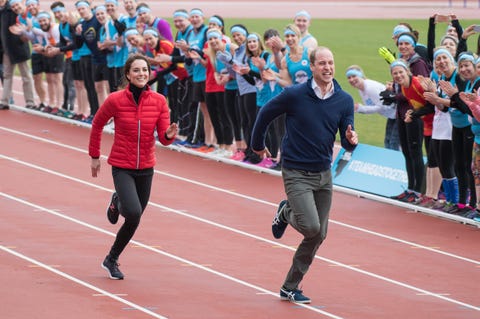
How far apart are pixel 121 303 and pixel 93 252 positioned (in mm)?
2202

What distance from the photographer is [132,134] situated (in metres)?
11.4

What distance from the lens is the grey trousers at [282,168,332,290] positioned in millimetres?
10680

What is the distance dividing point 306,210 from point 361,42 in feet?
98.8

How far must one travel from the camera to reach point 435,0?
204 ft

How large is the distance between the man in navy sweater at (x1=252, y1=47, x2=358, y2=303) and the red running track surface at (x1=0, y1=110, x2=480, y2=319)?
77 centimetres

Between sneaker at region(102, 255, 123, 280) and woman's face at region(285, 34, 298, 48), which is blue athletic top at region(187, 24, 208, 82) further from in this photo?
sneaker at region(102, 255, 123, 280)

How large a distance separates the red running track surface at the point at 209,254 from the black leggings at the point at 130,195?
0.45 meters

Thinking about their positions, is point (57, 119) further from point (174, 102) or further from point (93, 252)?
point (93, 252)

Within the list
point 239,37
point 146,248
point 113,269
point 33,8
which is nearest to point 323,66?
point 113,269

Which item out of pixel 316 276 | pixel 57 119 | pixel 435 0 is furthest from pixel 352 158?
pixel 435 0

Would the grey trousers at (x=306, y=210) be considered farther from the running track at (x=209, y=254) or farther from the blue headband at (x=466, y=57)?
the blue headband at (x=466, y=57)

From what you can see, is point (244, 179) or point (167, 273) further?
point (244, 179)

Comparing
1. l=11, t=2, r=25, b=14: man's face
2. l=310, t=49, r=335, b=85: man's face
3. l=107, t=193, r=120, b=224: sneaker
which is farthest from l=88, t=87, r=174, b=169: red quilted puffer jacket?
l=11, t=2, r=25, b=14: man's face

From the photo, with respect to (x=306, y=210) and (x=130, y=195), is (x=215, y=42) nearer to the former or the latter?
(x=130, y=195)
